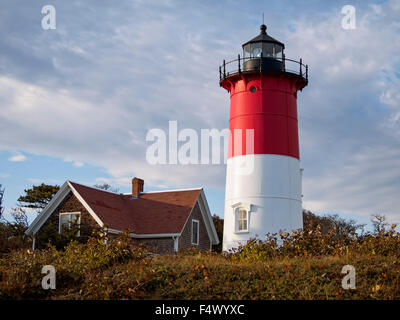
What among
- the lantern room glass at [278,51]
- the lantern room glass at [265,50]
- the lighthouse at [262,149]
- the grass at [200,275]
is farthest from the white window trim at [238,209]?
the grass at [200,275]

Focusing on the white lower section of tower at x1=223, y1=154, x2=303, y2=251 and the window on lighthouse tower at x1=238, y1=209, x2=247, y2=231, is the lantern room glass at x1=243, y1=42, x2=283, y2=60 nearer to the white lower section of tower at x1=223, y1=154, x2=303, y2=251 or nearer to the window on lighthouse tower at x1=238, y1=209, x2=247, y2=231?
the white lower section of tower at x1=223, y1=154, x2=303, y2=251

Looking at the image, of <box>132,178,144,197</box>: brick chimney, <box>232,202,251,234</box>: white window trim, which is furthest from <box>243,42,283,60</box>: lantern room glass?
<box>132,178,144,197</box>: brick chimney

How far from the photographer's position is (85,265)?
1114cm

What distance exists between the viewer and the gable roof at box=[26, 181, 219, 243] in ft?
80.3

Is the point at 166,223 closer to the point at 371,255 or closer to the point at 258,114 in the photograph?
the point at 258,114

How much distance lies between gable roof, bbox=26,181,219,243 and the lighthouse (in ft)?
14.4

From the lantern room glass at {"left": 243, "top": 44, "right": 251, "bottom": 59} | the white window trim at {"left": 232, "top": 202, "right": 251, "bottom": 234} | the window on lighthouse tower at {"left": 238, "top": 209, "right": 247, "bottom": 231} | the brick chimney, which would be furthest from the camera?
the brick chimney

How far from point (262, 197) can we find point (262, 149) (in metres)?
2.01

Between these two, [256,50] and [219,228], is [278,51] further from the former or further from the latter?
[219,228]

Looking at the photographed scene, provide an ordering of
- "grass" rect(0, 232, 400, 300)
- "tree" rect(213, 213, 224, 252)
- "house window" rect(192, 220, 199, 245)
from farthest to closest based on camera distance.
→ "tree" rect(213, 213, 224, 252) → "house window" rect(192, 220, 199, 245) → "grass" rect(0, 232, 400, 300)

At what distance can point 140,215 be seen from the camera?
2686cm

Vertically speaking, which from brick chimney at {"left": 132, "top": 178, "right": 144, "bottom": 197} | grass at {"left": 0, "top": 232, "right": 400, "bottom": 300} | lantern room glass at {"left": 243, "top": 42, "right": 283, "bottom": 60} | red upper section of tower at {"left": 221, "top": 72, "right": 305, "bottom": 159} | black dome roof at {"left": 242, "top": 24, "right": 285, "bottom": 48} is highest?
black dome roof at {"left": 242, "top": 24, "right": 285, "bottom": 48}

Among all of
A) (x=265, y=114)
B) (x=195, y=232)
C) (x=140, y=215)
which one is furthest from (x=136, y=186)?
(x=265, y=114)
